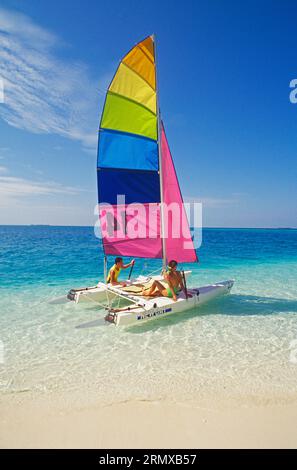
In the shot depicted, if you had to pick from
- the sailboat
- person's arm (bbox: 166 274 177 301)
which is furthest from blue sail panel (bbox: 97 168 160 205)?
person's arm (bbox: 166 274 177 301)

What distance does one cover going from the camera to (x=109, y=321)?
631cm

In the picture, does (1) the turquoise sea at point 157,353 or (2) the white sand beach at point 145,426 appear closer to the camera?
(2) the white sand beach at point 145,426

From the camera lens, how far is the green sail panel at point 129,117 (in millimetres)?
7949

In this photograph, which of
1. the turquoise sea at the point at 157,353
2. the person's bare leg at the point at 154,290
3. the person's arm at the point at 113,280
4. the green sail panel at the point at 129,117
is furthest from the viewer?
the person's arm at the point at 113,280

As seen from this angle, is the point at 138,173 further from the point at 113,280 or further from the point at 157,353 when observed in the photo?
the point at 157,353

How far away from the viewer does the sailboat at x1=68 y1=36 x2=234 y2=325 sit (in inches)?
311

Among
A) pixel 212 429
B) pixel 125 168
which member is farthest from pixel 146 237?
pixel 212 429

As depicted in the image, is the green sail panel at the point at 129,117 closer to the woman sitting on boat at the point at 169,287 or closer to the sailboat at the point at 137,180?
the sailboat at the point at 137,180

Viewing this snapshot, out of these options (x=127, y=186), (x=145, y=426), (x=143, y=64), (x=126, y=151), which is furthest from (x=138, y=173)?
(x=145, y=426)

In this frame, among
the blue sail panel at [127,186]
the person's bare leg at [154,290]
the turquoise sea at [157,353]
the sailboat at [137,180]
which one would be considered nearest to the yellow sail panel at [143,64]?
the sailboat at [137,180]

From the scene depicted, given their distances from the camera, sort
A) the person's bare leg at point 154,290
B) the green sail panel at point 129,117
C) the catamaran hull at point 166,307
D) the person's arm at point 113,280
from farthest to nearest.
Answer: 1. the person's arm at point 113,280
2. the green sail panel at point 129,117
3. the person's bare leg at point 154,290
4. the catamaran hull at point 166,307

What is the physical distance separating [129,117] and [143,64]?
1.56 m

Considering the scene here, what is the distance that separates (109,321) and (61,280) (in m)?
7.80

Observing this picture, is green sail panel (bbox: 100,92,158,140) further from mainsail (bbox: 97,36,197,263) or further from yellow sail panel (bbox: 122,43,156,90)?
yellow sail panel (bbox: 122,43,156,90)
